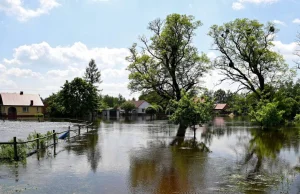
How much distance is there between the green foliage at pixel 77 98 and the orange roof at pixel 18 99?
8990 millimetres

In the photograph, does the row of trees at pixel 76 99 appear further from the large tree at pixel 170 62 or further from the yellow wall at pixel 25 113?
the large tree at pixel 170 62

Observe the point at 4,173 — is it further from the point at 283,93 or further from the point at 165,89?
the point at 283,93

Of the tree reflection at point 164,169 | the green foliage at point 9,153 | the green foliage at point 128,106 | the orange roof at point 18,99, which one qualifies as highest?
the orange roof at point 18,99

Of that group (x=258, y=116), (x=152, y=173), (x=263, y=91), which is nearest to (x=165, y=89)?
(x=258, y=116)

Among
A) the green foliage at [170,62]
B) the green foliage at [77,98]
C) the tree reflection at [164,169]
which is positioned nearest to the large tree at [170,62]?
the green foliage at [170,62]

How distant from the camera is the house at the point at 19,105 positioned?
2420 inches

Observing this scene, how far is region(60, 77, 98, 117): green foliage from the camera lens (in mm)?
58875

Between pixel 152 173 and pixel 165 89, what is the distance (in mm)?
20101

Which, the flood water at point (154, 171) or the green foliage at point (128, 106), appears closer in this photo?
the flood water at point (154, 171)

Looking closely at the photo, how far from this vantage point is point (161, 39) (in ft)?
99.8

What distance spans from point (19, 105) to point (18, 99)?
1.81 meters

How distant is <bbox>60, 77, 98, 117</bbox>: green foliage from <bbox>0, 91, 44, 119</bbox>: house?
864 cm

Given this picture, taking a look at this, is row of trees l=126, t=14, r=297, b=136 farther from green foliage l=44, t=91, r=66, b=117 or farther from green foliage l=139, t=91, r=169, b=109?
green foliage l=44, t=91, r=66, b=117

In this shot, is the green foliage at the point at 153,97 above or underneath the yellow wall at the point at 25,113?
above
